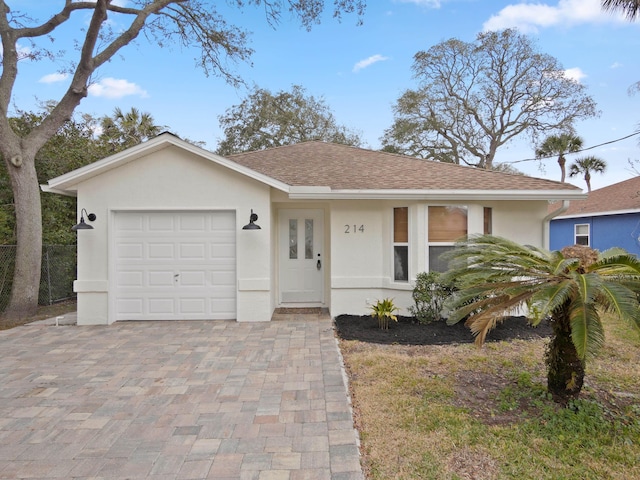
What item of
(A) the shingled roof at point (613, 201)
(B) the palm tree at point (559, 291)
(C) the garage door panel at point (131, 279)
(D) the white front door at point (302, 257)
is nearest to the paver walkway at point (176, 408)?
(C) the garage door panel at point (131, 279)

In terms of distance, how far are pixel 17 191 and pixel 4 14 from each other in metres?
4.76

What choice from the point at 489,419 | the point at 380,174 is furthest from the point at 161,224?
the point at 489,419

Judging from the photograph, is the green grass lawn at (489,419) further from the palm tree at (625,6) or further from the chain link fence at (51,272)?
the chain link fence at (51,272)

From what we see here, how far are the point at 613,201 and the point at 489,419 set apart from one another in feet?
54.7

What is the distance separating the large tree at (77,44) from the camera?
30.3 ft

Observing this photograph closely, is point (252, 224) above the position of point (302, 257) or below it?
above

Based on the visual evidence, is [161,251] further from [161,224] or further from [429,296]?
[429,296]

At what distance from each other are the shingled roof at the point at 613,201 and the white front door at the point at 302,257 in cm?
1061

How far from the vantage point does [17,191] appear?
923 centimetres

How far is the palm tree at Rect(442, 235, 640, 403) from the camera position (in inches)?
134

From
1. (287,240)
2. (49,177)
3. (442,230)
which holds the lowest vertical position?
(287,240)

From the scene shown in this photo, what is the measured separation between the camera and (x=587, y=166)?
2414 centimetres

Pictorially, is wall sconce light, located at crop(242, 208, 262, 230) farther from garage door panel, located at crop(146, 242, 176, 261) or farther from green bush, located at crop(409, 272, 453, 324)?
green bush, located at crop(409, 272, 453, 324)

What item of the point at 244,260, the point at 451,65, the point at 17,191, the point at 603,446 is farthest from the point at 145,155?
the point at 451,65
